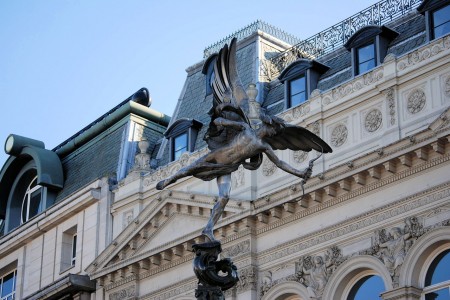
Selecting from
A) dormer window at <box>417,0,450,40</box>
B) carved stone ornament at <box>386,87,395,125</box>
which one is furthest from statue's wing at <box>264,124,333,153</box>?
dormer window at <box>417,0,450,40</box>

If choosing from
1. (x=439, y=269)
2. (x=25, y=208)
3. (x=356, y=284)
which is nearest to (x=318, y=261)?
(x=356, y=284)

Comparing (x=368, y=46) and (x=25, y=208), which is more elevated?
(x=25, y=208)

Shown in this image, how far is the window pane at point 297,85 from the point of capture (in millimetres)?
40094

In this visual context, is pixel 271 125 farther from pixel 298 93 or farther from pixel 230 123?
pixel 298 93

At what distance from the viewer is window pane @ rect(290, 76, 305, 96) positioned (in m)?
40.1

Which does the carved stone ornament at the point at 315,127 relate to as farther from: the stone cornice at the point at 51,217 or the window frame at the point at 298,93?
the stone cornice at the point at 51,217

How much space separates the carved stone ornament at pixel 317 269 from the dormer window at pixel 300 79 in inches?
225

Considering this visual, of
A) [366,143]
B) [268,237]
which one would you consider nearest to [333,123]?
[366,143]

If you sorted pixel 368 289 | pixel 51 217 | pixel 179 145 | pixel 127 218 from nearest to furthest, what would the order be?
pixel 368 289 < pixel 127 218 < pixel 179 145 < pixel 51 217

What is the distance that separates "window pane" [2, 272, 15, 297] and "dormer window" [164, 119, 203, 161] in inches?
393

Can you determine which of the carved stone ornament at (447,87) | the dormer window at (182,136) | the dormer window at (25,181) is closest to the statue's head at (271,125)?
the carved stone ornament at (447,87)

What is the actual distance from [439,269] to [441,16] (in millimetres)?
7568

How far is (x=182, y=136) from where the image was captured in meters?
44.1

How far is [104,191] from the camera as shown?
4475 cm
